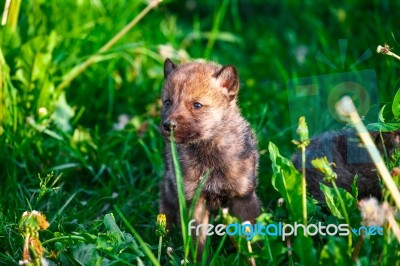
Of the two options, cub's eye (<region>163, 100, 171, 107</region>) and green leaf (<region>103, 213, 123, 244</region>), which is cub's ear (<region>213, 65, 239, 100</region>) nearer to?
cub's eye (<region>163, 100, 171, 107</region>)

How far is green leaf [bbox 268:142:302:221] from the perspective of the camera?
3.35 m

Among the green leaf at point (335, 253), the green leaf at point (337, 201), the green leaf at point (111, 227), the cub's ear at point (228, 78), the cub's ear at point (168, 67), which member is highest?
the cub's ear at point (168, 67)

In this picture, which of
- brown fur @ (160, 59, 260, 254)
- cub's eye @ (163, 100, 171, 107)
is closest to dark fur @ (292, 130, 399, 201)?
brown fur @ (160, 59, 260, 254)

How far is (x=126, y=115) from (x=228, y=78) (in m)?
1.97

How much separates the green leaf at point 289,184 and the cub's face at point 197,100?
2.07 feet

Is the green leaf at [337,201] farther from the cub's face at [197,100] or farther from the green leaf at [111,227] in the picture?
the green leaf at [111,227]

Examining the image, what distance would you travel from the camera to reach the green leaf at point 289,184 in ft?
11.0

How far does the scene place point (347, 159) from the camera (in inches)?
165

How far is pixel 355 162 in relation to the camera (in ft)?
13.7

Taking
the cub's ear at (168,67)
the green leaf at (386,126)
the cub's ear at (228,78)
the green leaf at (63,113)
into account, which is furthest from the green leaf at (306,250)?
the green leaf at (63,113)

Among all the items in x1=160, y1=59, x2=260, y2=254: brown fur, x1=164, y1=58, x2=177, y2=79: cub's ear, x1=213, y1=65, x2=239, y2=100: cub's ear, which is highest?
x1=164, y1=58, x2=177, y2=79: cub's ear

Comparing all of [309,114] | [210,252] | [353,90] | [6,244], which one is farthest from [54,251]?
[353,90]

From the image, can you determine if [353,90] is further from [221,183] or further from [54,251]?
[54,251]

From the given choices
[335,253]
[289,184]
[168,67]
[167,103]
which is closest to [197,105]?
[167,103]
